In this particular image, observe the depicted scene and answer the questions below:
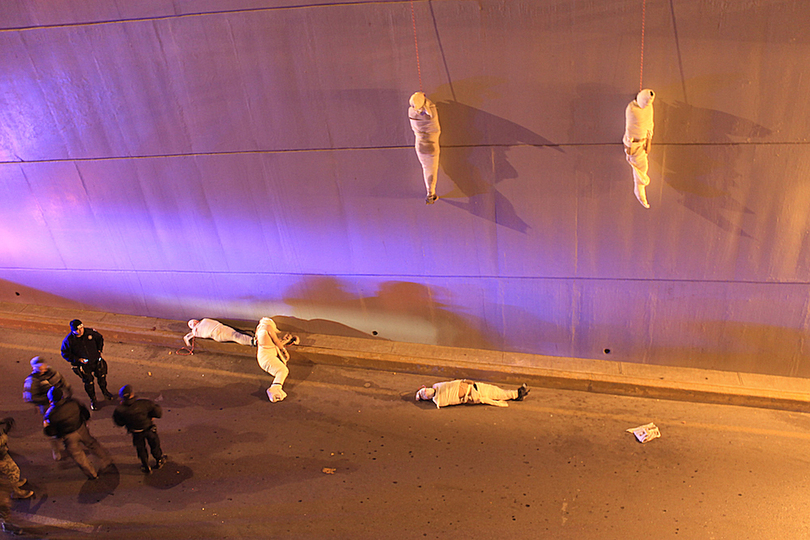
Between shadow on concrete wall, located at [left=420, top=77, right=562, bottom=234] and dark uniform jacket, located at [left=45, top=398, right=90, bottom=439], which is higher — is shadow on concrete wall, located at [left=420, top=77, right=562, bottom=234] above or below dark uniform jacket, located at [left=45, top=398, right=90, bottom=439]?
above

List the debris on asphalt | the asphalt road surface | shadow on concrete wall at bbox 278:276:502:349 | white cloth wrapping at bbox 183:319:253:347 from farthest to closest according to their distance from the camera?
white cloth wrapping at bbox 183:319:253:347 < shadow on concrete wall at bbox 278:276:502:349 < the debris on asphalt < the asphalt road surface

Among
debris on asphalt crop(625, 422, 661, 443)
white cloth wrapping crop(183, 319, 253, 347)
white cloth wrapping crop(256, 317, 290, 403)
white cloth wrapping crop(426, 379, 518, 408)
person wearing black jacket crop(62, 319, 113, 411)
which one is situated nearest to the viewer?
debris on asphalt crop(625, 422, 661, 443)

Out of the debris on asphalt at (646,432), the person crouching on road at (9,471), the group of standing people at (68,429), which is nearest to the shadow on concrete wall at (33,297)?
the group of standing people at (68,429)

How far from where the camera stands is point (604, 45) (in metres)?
5.85

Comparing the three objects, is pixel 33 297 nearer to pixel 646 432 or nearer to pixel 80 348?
pixel 80 348

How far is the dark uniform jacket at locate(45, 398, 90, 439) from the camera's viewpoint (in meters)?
5.81

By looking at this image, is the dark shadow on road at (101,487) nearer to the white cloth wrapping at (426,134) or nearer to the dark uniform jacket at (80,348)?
the dark uniform jacket at (80,348)

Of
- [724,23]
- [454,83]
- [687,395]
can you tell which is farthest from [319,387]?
[724,23]

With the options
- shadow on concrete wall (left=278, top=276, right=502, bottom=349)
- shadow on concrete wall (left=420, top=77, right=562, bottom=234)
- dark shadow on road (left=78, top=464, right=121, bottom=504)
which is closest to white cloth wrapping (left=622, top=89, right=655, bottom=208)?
shadow on concrete wall (left=420, top=77, right=562, bottom=234)

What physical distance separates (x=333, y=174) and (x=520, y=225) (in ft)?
8.00

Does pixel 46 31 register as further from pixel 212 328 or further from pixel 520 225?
pixel 520 225

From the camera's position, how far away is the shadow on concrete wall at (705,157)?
6.01 meters

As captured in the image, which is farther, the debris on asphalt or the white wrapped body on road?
the white wrapped body on road

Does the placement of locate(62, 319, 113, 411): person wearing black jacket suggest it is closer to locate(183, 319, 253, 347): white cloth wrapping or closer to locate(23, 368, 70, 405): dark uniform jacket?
locate(23, 368, 70, 405): dark uniform jacket
